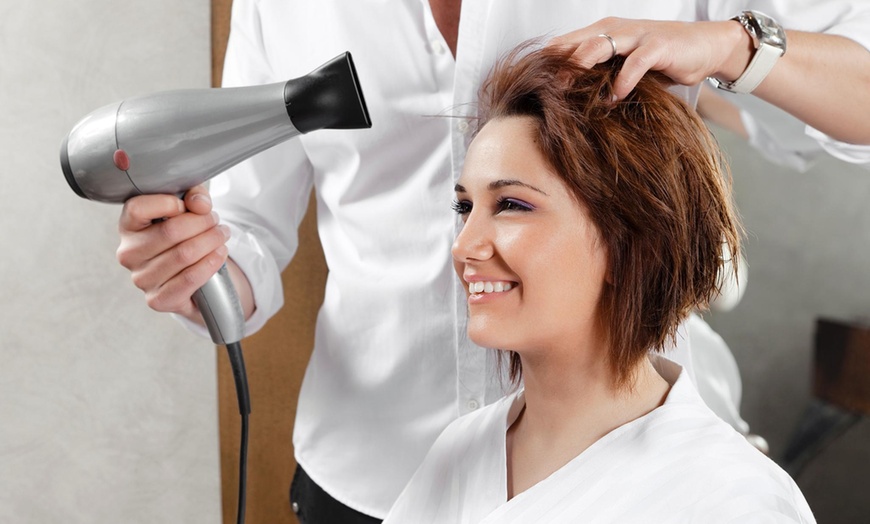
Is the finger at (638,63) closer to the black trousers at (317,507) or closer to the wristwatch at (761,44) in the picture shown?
the wristwatch at (761,44)

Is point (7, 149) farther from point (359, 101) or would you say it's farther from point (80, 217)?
point (359, 101)

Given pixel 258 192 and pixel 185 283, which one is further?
pixel 258 192

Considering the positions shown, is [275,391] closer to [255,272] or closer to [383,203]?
[255,272]

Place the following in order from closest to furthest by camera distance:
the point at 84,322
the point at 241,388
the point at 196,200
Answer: the point at 196,200, the point at 241,388, the point at 84,322

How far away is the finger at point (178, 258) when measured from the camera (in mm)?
878

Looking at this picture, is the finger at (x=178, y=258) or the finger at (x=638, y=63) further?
the finger at (x=178, y=258)

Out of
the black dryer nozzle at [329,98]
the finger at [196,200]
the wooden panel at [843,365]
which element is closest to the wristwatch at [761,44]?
the black dryer nozzle at [329,98]

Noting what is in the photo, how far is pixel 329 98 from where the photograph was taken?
74cm

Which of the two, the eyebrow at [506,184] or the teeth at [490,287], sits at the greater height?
the eyebrow at [506,184]

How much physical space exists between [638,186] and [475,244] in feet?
0.48

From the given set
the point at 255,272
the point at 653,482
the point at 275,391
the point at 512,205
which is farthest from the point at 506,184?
the point at 275,391

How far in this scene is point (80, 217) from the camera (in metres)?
1.29

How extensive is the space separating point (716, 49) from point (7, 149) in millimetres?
990

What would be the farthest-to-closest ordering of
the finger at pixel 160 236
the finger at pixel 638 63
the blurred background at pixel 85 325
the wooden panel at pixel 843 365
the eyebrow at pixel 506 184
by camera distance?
the wooden panel at pixel 843 365
the blurred background at pixel 85 325
the finger at pixel 160 236
the eyebrow at pixel 506 184
the finger at pixel 638 63
